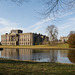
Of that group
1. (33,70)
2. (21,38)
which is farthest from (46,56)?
(21,38)

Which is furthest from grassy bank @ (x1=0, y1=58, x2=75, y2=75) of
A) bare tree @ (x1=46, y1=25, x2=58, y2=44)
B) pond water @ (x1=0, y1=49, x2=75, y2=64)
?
bare tree @ (x1=46, y1=25, x2=58, y2=44)

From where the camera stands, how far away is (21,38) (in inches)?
3875

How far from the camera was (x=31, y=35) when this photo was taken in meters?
93.3

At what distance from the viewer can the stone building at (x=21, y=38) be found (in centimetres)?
9378

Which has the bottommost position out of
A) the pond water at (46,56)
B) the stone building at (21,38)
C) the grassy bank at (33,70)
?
the pond water at (46,56)

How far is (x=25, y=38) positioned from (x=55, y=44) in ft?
125

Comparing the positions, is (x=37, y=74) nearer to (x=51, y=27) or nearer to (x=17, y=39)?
(x=51, y=27)

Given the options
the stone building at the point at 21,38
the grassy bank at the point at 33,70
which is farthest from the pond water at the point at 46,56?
the stone building at the point at 21,38

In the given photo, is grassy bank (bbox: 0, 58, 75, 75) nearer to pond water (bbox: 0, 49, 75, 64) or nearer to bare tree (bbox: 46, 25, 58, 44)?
pond water (bbox: 0, 49, 75, 64)

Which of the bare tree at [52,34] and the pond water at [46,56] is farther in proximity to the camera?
the bare tree at [52,34]

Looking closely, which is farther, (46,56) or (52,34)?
(52,34)

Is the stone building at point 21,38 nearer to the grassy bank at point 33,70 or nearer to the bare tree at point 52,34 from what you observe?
the bare tree at point 52,34

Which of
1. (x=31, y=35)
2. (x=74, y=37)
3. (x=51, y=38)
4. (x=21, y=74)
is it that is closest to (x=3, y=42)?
(x=31, y=35)

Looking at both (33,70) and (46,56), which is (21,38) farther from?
(33,70)
